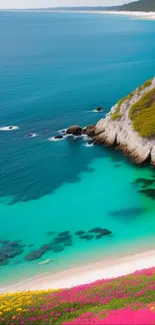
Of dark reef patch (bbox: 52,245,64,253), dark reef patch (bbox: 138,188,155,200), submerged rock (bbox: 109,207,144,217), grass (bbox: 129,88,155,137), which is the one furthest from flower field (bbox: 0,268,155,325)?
grass (bbox: 129,88,155,137)

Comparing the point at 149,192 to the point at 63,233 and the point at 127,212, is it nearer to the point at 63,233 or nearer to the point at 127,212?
the point at 127,212

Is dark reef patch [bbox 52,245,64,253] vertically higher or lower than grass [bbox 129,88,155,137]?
lower

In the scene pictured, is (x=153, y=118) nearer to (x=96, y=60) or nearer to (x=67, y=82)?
(x=67, y=82)

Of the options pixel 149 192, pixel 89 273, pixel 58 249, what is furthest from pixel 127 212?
pixel 89 273

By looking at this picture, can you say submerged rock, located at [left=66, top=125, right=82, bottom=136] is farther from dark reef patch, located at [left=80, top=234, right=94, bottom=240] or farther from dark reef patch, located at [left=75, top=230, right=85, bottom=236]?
dark reef patch, located at [left=80, top=234, right=94, bottom=240]

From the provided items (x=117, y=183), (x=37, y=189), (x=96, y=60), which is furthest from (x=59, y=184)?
(x=96, y=60)

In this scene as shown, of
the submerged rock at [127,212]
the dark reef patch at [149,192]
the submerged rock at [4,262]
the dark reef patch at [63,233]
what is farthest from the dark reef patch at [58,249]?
the dark reef patch at [149,192]
